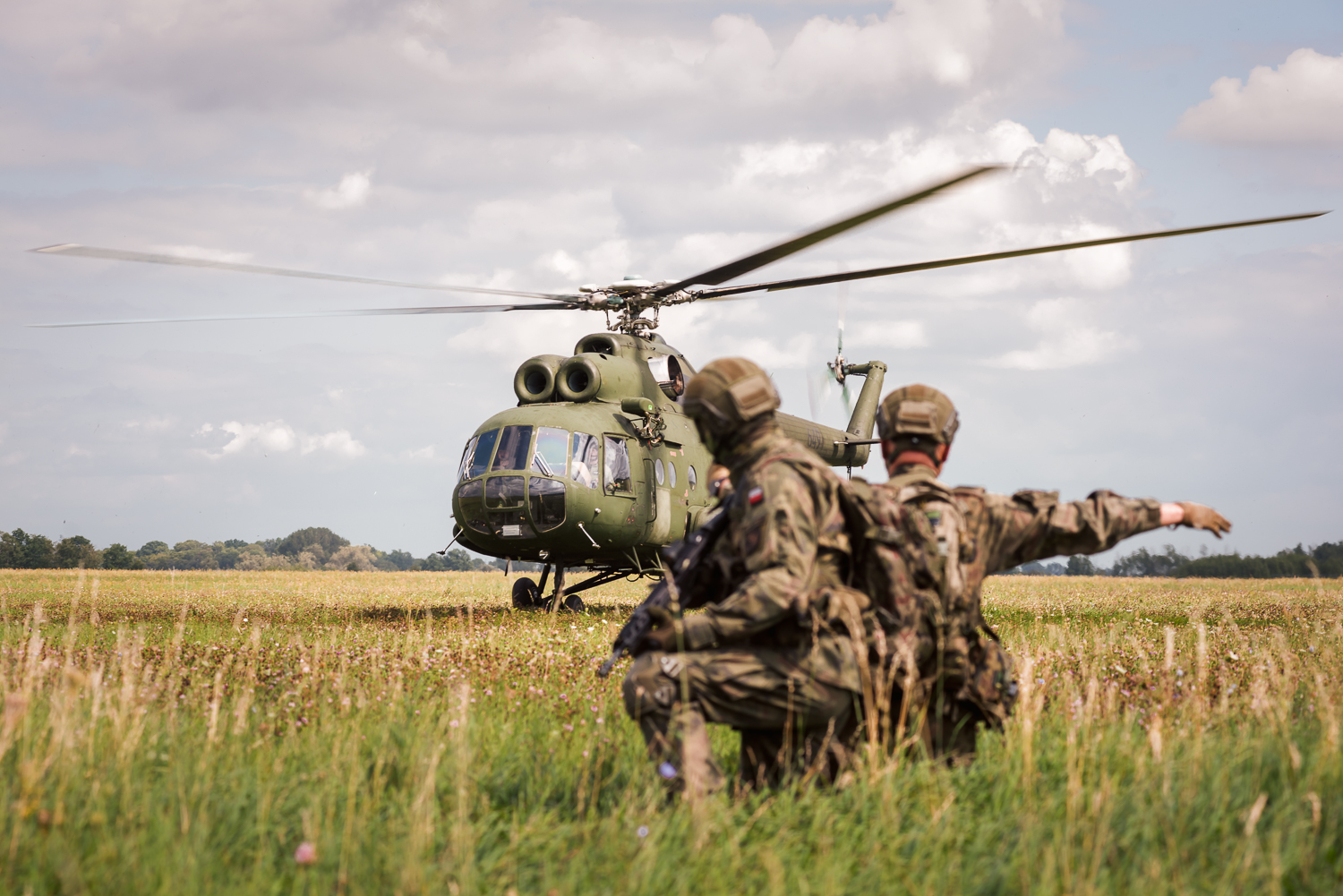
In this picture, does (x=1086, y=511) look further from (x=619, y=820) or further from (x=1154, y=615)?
(x=1154, y=615)

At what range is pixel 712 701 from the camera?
402cm

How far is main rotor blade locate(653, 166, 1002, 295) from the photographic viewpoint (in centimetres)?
544

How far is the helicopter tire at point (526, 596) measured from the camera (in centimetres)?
1466

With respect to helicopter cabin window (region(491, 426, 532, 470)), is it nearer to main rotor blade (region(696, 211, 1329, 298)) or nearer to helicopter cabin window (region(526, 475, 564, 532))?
helicopter cabin window (region(526, 475, 564, 532))

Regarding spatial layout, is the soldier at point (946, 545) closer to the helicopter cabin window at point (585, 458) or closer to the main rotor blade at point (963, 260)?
the main rotor blade at point (963, 260)

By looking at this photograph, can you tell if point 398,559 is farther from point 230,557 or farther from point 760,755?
point 760,755

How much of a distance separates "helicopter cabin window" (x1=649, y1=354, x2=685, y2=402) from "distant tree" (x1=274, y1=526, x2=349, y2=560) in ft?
375

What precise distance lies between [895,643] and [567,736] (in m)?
2.07

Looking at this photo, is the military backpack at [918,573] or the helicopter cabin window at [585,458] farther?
the helicopter cabin window at [585,458]

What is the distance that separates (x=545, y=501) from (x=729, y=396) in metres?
8.66

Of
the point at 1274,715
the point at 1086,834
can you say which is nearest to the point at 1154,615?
the point at 1274,715

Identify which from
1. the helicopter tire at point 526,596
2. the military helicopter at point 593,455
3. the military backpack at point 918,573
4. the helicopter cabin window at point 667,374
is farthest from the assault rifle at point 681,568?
the helicopter tire at point 526,596

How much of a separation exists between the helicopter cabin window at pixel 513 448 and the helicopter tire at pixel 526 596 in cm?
277

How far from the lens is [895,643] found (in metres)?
4.10
